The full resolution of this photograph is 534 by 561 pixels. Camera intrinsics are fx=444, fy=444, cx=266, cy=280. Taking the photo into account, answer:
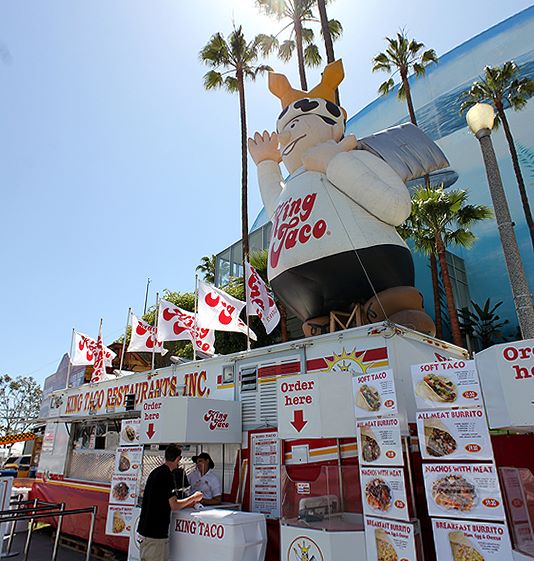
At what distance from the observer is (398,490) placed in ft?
12.8

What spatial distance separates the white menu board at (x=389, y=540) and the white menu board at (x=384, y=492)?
0.23ft

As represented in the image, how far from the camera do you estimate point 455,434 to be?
3645 mm

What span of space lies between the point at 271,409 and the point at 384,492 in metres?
2.32

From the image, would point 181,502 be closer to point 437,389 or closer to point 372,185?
point 437,389

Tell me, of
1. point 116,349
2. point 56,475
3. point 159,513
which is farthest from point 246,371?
point 116,349

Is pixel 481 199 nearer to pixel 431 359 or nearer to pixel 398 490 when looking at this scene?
pixel 431 359

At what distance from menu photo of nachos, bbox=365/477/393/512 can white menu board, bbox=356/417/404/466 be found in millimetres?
174

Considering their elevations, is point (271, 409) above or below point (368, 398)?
above

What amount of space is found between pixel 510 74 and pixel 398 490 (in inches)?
661

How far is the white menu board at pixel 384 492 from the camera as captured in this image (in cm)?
386

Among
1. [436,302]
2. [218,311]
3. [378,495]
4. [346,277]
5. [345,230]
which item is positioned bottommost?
[378,495]

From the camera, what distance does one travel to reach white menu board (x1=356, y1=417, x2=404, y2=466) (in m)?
3.98

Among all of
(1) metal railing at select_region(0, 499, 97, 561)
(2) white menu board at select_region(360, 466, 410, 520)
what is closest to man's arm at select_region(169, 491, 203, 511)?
(1) metal railing at select_region(0, 499, 97, 561)

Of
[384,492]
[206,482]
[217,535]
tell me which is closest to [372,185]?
[384,492]
